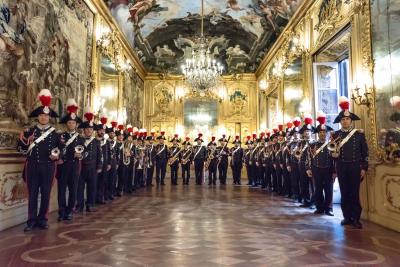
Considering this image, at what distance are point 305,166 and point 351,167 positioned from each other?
87.9 inches

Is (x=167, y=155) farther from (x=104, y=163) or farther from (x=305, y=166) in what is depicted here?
(x=305, y=166)

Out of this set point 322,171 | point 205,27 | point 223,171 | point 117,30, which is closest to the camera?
point 322,171

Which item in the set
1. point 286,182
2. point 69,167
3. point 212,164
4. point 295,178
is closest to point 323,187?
point 295,178

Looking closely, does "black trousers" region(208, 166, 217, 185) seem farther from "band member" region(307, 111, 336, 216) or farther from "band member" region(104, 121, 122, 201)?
"band member" region(307, 111, 336, 216)

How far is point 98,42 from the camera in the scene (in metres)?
11.0

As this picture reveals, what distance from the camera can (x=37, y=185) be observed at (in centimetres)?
580

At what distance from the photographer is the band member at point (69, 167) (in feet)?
21.4

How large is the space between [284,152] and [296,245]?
5775mm

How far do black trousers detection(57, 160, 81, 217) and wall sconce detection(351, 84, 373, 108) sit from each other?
243 inches

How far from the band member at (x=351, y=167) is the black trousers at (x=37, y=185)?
209 inches

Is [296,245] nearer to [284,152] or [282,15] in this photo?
[284,152]

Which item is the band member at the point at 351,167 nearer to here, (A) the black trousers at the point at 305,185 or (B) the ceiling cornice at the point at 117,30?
(A) the black trousers at the point at 305,185

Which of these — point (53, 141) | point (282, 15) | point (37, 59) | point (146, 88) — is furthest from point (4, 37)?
point (146, 88)

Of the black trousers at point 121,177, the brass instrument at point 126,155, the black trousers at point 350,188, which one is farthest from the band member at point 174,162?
the black trousers at point 350,188
